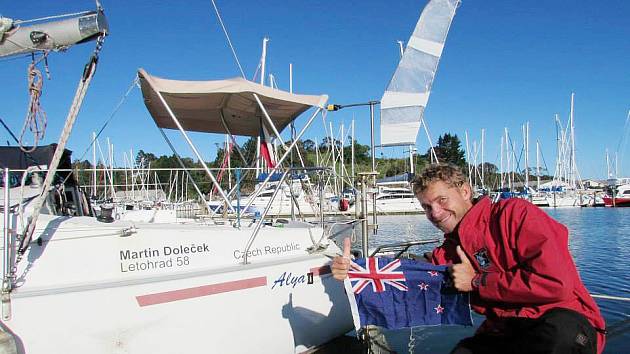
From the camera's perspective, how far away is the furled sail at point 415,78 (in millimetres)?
14883

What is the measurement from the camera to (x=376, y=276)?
3.24 m

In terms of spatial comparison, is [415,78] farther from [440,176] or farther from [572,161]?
Answer: [572,161]

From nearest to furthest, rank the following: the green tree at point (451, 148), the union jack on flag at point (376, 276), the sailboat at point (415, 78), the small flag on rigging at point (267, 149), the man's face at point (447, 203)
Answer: the man's face at point (447, 203), the union jack on flag at point (376, 276), the small flag on rigging at point (267, 149), the sailboat at point (415, 78), the green tree at point (451, 148)

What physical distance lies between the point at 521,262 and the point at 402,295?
3.70 ft

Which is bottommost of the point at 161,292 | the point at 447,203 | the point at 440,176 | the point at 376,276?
the point at 161,292

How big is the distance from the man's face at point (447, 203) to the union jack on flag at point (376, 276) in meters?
0.65

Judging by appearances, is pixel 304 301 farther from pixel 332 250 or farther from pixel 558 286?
pixel 558 286

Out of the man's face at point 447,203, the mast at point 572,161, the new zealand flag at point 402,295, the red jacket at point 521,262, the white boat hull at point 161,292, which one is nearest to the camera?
the red jacket at point 521,262

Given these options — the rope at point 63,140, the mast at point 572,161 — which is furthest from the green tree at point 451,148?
the rope at point 63,140

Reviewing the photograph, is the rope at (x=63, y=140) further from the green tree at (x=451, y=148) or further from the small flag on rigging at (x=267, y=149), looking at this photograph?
the green tree at (x=451, y=148)

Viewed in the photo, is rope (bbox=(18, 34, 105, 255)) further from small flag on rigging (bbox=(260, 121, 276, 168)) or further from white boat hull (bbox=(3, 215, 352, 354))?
small flag on rigging (bbox=(260, 121, 276, 168))

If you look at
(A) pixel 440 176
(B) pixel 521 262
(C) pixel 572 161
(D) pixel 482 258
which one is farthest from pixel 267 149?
(C) pixel 572 161

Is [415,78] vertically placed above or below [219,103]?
above

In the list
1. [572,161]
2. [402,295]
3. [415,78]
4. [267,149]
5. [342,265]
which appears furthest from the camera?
[572,161]
